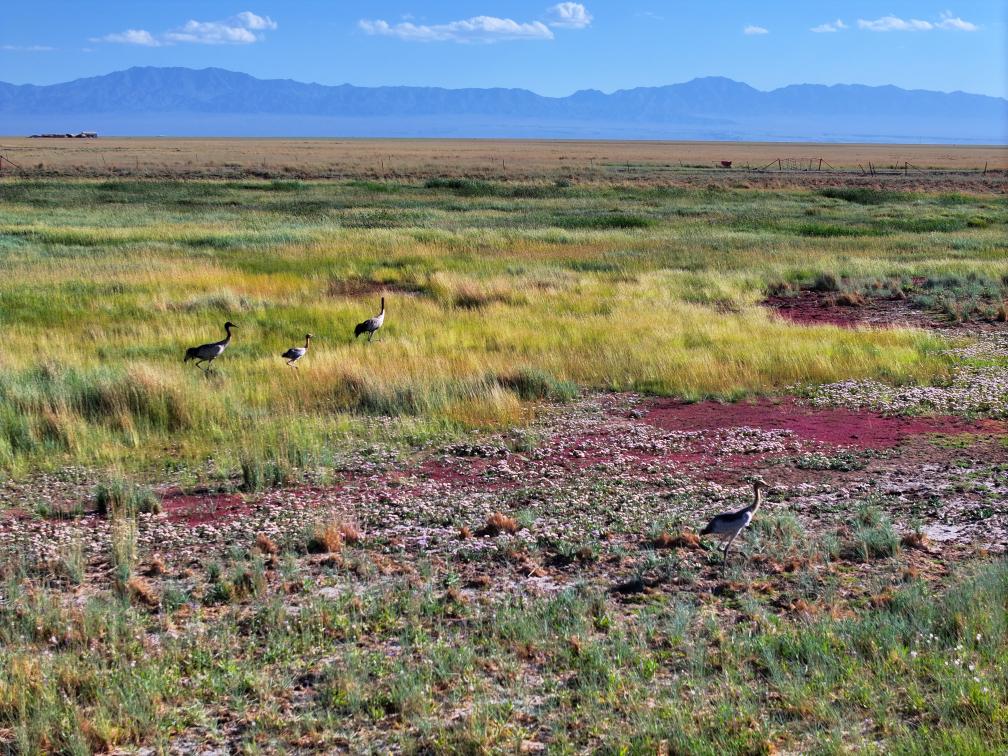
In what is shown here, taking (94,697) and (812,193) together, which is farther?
(812,193)

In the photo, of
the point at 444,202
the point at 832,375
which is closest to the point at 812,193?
the point at 444,202

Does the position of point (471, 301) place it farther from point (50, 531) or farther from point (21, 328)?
point (50, 531)

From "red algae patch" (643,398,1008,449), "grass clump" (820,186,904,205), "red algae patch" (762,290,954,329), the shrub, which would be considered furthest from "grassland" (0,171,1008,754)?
"grass clump" (820,186,904,205)

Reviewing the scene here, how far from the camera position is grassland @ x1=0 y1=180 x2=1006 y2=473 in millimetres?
12102

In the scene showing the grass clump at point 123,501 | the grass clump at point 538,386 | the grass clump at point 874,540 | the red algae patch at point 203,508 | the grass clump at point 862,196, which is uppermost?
the grass clump at point 862,196

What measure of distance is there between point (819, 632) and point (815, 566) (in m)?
1.36

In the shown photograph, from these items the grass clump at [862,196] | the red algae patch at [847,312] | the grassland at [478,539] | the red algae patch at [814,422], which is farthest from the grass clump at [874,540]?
the grass clump at [862,196]

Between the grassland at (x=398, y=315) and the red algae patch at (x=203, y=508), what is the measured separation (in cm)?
90

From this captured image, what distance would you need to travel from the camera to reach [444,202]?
2037 inches

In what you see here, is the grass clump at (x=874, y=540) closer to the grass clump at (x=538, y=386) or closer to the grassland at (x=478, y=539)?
the grassland at (x=478, y=539)

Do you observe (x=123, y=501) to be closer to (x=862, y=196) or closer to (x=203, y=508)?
(x=203, y=508)

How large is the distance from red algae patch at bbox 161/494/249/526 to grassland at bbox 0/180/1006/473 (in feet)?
2.96

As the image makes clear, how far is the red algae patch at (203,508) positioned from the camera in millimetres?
8906

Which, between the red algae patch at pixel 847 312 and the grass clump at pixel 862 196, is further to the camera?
the grass clump at pixel 862 196
